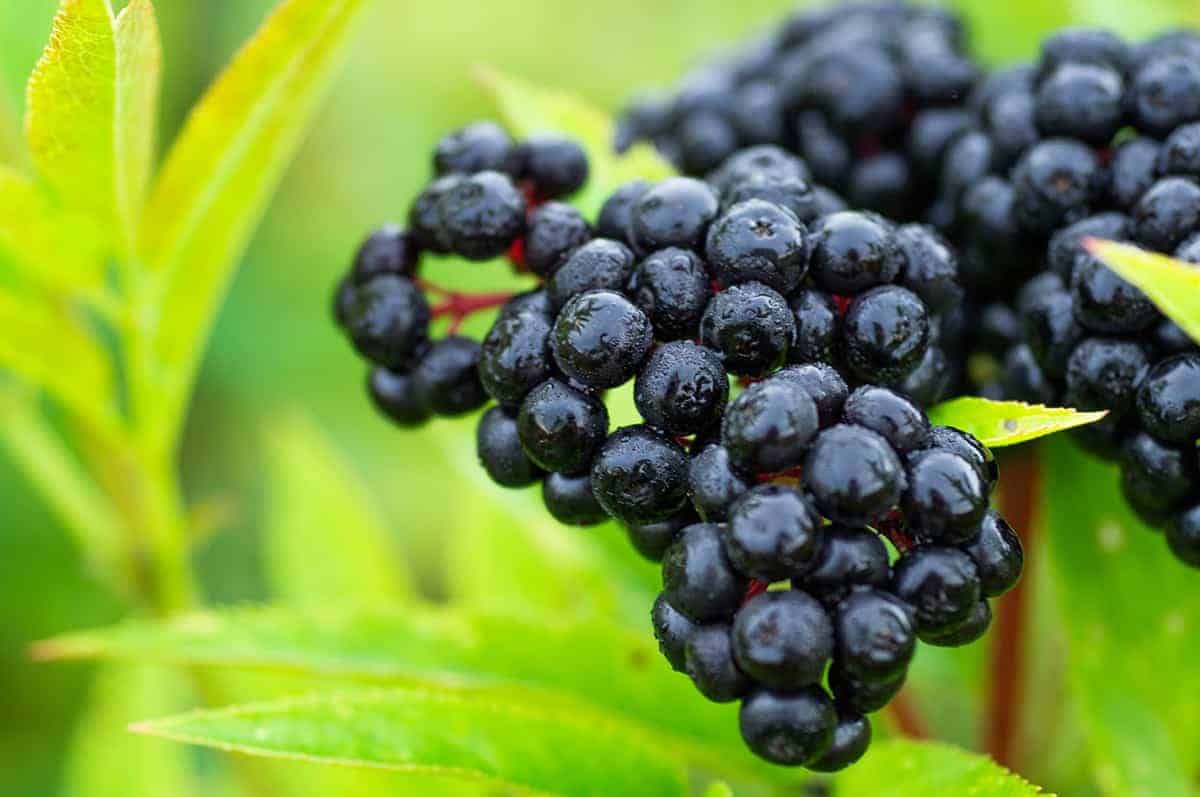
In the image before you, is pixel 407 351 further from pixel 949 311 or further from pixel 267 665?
pixel 949 311

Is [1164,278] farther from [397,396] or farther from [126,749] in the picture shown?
[126,749]

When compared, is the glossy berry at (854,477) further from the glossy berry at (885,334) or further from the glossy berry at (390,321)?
the glossy berry at (390,321)

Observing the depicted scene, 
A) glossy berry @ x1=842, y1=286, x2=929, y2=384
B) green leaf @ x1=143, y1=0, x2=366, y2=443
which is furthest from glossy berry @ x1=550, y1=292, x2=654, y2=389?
green leaf @ x1=143, y1=0, x2=366, y2=443

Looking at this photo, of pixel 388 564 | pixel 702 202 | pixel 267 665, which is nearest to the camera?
pixel 702 202

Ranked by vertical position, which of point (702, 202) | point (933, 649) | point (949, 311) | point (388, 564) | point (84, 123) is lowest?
point (933, 649)

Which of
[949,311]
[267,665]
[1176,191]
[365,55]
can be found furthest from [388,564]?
[365,55]

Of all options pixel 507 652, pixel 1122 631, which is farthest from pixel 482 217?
pixel 1122 631
